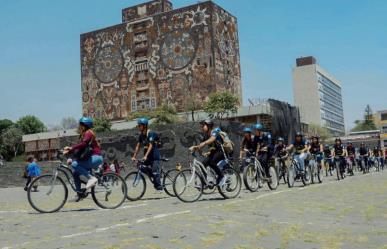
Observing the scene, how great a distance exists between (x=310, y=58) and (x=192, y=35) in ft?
273

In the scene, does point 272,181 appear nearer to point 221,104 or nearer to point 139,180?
point 139,180

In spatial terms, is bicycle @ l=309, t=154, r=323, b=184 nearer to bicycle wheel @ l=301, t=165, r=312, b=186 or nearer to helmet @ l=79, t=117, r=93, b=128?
bicycle wheel @ l=301, t=165, r=312, b=186

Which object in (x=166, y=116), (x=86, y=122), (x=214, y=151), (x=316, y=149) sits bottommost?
(x=214, y=151)

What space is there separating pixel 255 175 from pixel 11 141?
3635 inches

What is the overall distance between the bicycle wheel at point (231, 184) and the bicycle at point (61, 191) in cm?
225

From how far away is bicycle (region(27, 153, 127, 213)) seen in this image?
864 cm

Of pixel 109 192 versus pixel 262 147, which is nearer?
pixel 109 192

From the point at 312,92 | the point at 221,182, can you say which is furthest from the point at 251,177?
the point at 312,92

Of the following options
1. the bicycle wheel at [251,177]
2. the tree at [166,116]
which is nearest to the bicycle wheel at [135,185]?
the bicycle wheel at [251,177]

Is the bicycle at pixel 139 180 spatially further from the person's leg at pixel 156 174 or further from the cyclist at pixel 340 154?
the cyclist at pixel 340 154

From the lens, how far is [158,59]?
268 feet

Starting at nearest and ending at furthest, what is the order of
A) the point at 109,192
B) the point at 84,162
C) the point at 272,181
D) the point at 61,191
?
the point at 61,191 → the point at 84,162 → the point at 109,192 → the point at 272,181

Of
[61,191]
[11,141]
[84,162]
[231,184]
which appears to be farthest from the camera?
[11,141]

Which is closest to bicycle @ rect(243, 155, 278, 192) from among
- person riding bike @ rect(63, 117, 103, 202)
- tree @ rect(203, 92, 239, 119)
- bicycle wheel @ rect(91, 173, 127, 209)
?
bicycle wheel @ rect(91, 173, 127, 209)
